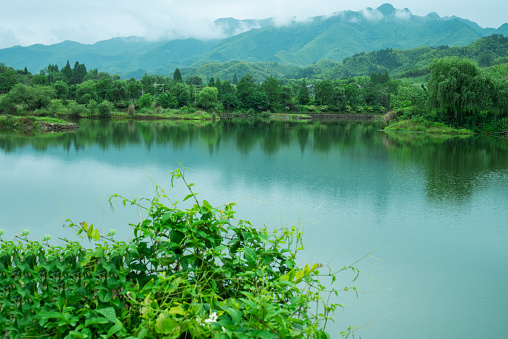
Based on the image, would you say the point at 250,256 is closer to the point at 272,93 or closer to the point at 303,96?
the point at 272,93

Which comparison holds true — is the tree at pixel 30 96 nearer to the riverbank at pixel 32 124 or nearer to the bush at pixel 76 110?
the bush at pixel 76 110

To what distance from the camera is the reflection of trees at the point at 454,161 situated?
12.4 metres

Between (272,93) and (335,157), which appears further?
(272,93)

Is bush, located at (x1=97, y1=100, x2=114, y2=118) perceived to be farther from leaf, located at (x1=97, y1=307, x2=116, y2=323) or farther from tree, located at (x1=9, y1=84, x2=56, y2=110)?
leaf, located at (x1=97, y1=307, x2=116, y2=323)

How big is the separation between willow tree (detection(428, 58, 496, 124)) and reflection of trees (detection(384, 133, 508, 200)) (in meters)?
6.09

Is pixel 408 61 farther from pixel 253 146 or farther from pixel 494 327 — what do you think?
pixel 494 327

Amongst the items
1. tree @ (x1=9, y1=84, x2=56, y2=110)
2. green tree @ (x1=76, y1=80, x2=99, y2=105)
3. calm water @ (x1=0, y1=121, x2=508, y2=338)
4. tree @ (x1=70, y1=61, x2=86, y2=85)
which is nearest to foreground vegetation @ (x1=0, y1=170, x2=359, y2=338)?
calm water @ (x1=0, y1=121, x2=508, y2=338)

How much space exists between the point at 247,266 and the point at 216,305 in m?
0.36


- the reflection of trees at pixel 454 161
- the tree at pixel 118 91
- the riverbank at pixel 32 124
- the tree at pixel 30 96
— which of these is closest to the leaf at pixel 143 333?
the reflection of trees at pixel 454 161

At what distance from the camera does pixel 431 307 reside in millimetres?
5375

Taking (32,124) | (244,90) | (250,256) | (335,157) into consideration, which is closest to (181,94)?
(244,90)

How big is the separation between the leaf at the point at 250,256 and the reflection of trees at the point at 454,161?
965 centimetres

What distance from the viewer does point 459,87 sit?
102 ft

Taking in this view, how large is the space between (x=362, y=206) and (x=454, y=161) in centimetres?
986
